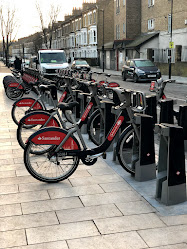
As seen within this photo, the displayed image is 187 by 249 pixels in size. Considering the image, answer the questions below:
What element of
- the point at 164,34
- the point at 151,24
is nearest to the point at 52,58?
the point at 164,34

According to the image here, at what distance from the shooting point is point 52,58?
2884 cm

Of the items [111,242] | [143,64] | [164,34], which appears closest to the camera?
[111,242]

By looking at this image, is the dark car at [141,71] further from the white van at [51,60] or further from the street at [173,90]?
the white van at [51,60]

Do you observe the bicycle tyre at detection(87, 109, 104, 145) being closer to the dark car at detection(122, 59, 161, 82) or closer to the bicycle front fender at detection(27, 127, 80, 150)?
the bicycle front fender at detection(27, 127, 80, 150)

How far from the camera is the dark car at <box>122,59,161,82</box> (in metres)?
28.1

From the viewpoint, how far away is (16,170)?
19.5ft

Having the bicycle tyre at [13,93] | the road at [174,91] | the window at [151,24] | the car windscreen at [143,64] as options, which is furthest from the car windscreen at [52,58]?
the window at [151,24]

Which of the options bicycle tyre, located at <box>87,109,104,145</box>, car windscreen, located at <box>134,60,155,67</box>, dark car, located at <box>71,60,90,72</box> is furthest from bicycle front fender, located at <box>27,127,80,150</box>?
dark car, located at <box>71,60,90,72</box>

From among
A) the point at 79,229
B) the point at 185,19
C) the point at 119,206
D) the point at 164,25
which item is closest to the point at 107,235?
the point at 79,229

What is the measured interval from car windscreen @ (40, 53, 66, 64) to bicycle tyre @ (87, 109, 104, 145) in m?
21.9

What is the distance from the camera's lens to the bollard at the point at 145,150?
525cm

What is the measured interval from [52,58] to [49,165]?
953 inches

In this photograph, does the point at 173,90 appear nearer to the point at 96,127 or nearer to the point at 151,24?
the point at 96,127

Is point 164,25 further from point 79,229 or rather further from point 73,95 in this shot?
point 79,229
